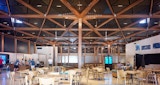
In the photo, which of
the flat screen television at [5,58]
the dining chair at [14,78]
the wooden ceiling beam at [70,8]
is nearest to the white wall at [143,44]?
the wooden ceiling beam at [70,8]

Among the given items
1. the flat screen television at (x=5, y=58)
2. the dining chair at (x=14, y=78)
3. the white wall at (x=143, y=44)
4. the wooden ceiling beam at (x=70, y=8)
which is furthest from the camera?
the flat screen television at (x=5, y=58)

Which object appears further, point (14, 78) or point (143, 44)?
point (143, 44)

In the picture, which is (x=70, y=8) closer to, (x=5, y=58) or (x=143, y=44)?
(x=143, y=44)

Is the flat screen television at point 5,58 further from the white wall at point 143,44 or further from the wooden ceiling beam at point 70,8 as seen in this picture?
the white wall at point 143,44

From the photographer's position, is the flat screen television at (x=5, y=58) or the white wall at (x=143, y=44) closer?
the white wall at (x=143, y=44)

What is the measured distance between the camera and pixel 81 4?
13438 millimetres

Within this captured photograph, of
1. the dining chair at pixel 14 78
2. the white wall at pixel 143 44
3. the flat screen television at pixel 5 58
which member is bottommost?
the dining chair at pixel 14 78

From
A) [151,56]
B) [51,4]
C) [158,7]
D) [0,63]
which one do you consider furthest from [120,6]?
[0,63]

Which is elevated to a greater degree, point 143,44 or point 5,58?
point 143,44

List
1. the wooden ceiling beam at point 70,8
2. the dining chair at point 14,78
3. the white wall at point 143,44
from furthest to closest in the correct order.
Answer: the white wall at point 143,44, the wooden ceiling beam at point 70,8, the dining chair at point 14,78

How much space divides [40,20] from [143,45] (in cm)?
1017

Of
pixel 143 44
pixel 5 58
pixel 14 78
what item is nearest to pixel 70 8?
pixel 14 78

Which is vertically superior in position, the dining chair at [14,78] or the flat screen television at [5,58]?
the flat screen television at [5,58]

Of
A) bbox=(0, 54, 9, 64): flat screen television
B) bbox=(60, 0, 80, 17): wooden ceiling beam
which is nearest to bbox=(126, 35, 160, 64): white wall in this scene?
bbox=(60, 0, 80, 17): wooden ceiling beam
